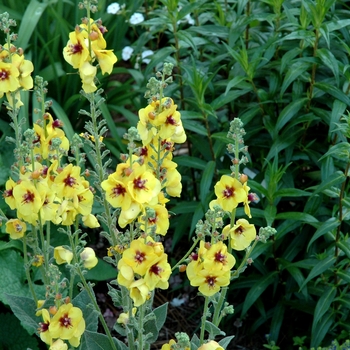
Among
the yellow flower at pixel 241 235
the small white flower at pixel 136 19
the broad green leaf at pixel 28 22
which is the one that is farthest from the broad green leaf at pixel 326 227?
the broad green leaf at pixel 28 22

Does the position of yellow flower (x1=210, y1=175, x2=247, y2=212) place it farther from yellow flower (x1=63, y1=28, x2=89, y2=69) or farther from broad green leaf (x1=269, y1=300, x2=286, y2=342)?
broad green leaf (x1=269, y1=300, x2=286, y2=342)

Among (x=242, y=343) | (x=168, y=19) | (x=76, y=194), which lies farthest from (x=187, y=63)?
(x=76, y=194)

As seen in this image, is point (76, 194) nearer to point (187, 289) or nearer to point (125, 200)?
point (125, 200)

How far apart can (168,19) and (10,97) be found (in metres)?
1.20

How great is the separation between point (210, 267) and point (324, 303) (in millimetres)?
1161

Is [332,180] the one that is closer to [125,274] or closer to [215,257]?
[215,257]

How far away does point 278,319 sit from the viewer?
293 cm

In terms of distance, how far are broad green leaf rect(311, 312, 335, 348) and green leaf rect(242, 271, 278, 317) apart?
0.25 meters

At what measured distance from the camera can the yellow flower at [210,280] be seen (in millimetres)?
1646

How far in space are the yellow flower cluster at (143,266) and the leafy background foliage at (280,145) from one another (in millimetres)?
1026

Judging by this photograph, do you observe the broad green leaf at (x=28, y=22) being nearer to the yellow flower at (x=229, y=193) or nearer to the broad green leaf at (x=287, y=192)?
the broad green leaf at (x=287, y=192)

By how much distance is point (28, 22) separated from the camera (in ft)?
Answer: 11.7

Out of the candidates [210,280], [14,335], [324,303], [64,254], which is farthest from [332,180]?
[14,335]

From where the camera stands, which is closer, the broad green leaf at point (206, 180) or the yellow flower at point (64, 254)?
the yellow flower at point (64, 254)
